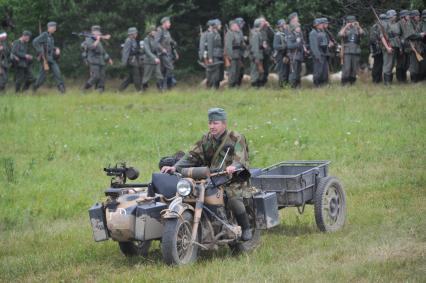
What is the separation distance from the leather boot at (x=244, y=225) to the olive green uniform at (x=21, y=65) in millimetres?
19813

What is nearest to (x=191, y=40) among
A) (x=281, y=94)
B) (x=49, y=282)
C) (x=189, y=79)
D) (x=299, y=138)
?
(x=189, y=79)

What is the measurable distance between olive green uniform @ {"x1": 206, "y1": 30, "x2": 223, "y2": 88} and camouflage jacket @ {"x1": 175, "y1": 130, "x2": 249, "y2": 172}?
692 inches

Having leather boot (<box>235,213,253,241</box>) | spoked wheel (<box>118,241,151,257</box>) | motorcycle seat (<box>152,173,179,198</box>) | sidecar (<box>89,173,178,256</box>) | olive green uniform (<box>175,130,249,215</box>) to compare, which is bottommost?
spoked wheel (<box>118,241,151,257</box>)

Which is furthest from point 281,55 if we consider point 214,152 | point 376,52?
point 214,152

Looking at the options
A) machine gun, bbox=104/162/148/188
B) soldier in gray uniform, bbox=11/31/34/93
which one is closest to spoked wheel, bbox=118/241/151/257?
machine gun, bbox=104/162/148/188

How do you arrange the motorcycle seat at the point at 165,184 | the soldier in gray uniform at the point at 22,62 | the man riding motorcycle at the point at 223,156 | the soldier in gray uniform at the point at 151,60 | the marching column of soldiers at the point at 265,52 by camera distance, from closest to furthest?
the motorcycle seat at the point at 165,184 → the man riding motorcycle at the point at 223,156 → the marching column of soldiers at the point at 265,52 → the soldier in gray uniform at the point at 151,60 → the soldier in gray uniform at the point at 22,62

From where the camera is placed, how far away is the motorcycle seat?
10.5m

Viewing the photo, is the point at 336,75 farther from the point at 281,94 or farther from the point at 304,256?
the point at 304,256

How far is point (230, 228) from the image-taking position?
10508 millimetres

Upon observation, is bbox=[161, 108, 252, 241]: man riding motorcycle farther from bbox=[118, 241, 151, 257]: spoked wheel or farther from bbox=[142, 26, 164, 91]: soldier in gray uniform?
bbox=[142, 26, 164, 91]: soldier in gray uniform

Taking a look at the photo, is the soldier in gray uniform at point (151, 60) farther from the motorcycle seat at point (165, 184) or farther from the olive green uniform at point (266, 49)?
the motorcycle seat at point (165, 184)

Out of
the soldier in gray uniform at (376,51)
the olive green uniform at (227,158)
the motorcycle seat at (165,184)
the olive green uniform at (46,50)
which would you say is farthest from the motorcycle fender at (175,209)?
the olive green uniform at (46,50)

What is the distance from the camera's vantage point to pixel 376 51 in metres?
27.2

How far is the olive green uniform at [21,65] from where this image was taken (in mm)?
29469
